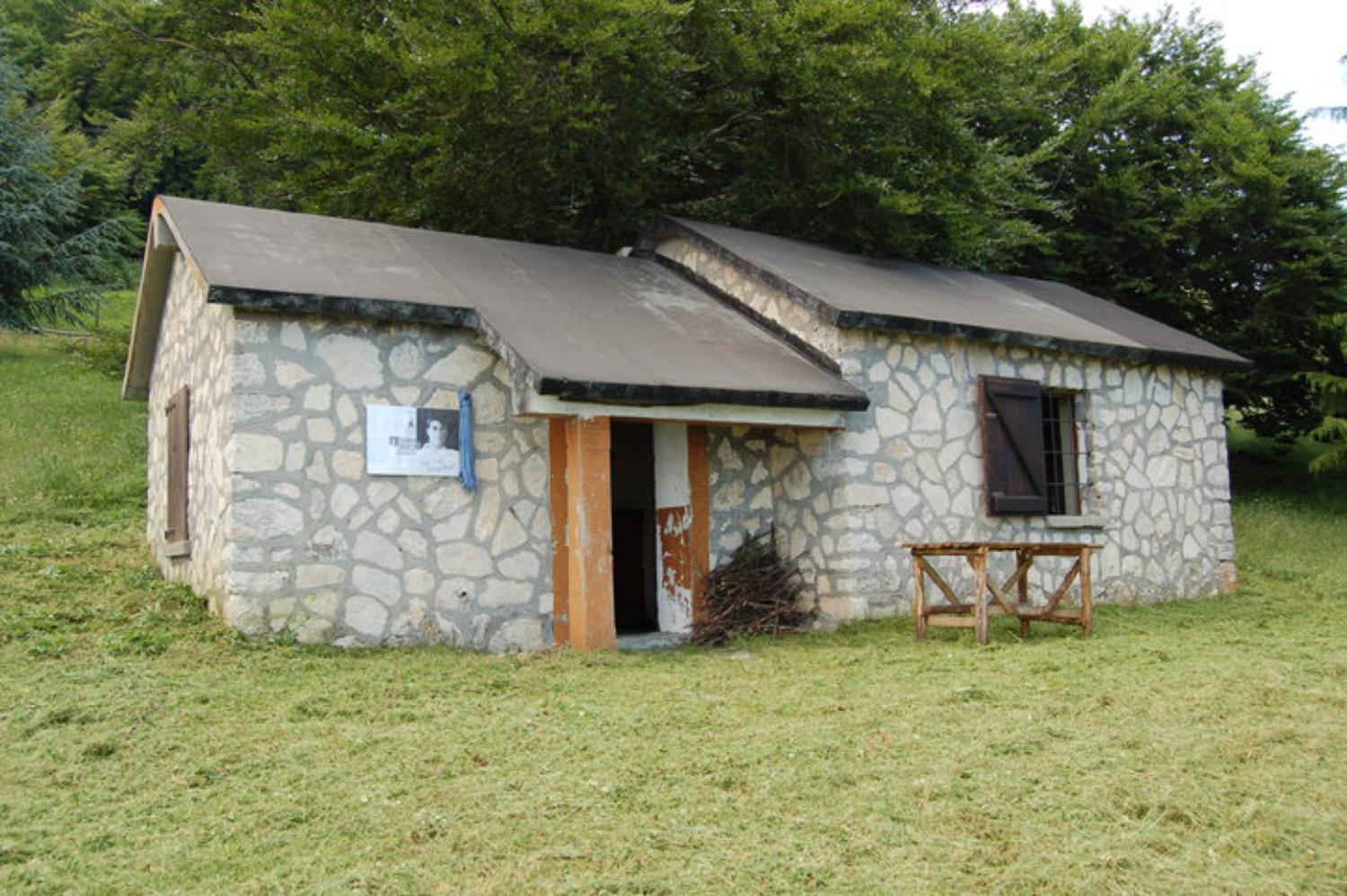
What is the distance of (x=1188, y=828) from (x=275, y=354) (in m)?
6.15

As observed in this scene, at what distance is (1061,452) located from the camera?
11.5m

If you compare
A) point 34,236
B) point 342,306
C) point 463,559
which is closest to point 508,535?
point 463,559

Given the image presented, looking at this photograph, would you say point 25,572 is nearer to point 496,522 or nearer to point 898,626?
point 496,522

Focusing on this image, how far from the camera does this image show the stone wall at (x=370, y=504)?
764cm

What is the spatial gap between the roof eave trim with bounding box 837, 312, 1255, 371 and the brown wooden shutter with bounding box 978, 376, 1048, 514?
1.25 ft

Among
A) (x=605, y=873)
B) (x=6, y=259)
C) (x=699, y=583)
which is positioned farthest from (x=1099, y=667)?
(x=6, y=259)

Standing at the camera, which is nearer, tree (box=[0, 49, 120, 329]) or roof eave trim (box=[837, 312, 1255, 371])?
roof eave trim (box=[837, 312, 1255, 371])

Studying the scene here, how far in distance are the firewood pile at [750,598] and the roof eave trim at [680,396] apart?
4.73 feet

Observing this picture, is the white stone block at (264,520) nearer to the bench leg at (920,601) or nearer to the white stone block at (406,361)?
the white stone block at (406,361)

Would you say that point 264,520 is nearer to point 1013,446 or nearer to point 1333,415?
point 1013,446

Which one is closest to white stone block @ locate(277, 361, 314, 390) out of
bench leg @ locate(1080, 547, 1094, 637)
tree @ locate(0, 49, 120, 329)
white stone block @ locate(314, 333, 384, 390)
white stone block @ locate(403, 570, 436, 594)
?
white stone block @ locate(314, 333, 384, 390)

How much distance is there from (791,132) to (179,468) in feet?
27.8

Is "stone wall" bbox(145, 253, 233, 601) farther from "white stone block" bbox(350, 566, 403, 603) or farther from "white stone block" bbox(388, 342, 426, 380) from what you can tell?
"white stone block" bbox(388, 342, 426, 380)

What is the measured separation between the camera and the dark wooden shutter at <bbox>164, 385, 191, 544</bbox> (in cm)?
930
